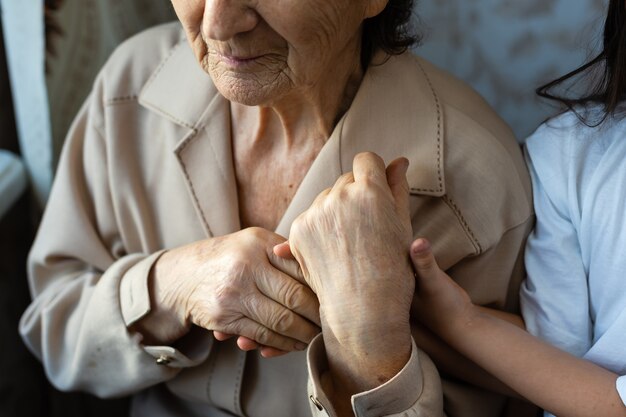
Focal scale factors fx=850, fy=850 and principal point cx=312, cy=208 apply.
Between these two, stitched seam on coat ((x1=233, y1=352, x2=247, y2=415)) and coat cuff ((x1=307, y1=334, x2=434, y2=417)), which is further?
stitched seam on coat ((x1=233, y1=352, x2=247, y2=415))

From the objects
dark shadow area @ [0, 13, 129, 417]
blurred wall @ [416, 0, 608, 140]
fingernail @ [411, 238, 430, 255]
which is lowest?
dark shadow area @ [0, 13, 129, 417]

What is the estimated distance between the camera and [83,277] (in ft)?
5.52

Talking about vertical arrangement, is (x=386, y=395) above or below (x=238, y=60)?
below

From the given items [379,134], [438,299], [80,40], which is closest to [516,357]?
[438,299]

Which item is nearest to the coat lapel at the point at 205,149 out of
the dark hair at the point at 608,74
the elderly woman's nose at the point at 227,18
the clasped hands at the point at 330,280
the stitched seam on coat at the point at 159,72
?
the stitched seam on coat at the point at 159,72

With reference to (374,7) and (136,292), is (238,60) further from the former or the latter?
(136,292)

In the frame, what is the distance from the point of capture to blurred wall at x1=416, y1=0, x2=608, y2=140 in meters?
1.70

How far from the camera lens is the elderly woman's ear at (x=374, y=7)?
137 centimetres

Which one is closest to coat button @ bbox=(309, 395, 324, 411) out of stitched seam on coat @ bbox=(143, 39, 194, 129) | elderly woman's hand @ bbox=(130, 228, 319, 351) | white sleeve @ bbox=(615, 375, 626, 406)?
elderly woman's hand @ bbox=(130, 228, 319, 351)

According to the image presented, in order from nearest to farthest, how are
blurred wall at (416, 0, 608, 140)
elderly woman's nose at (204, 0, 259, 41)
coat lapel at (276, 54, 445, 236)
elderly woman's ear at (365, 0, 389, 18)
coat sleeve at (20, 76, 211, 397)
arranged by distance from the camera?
1. elderly woman's nose at (204, 0, 259, 41)
2. elderly woman's ear at (365, 0, 389, 18)
3. coat lapel at (276, 54, 445, 236)
4. coat sleeve at (20, 76, 211, 397)
5. blurred wall at (416, 0, 608, 140)

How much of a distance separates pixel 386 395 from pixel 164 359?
0.47 metres

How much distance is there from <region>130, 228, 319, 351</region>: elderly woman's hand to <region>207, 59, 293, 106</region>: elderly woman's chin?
0.23 metres

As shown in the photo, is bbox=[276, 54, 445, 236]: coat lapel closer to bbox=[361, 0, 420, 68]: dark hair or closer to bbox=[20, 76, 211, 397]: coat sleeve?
bbox=[361, 0, 420, 68]: dark hair

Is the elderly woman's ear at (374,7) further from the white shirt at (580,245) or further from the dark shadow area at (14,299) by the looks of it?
the dark shadow area at (14,299)
